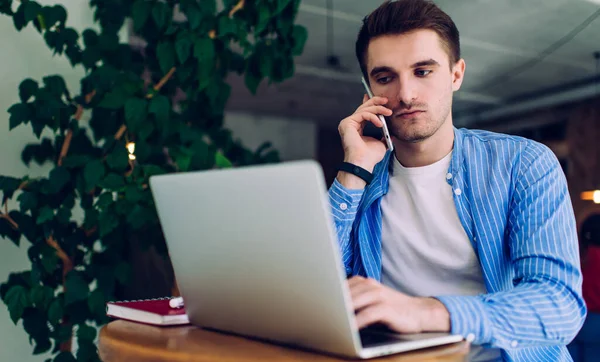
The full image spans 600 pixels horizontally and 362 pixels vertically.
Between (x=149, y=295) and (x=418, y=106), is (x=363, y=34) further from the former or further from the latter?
(x=149, y=295)

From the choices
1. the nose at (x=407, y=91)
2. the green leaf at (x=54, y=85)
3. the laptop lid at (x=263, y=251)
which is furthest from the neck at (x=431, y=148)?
the green leaf at (x=54, y=85)

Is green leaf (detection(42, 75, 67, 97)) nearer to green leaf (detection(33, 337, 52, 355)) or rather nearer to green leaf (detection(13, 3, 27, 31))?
green leaf (detection(13, 3, 27, 31))

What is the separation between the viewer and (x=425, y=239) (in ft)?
4.37

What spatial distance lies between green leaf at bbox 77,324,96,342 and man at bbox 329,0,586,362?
110cm

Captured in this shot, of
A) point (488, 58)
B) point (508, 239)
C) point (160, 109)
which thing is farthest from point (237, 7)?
point (488, 58)

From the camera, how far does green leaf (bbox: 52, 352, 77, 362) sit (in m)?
2.09

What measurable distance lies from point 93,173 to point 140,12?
58 cm

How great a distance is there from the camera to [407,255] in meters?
1.35

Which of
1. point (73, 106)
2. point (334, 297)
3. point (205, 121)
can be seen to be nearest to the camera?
point (334, 297)

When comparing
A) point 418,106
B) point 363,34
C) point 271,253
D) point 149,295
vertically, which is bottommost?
point 149,295

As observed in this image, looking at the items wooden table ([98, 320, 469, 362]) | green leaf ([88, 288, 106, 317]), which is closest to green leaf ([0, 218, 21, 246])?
green leaf ([88, 288, 106, 317])

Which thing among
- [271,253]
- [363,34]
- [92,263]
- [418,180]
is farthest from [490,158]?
[92,263]

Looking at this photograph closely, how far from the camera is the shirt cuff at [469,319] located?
841 millimetres

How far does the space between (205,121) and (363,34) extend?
972 mm
